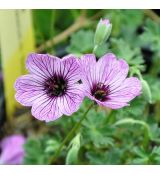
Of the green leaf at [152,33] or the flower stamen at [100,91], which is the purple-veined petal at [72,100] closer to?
the flower stamen at [100,91]

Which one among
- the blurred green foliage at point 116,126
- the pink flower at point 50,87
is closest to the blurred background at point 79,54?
the blurred green foliage at point 116,126

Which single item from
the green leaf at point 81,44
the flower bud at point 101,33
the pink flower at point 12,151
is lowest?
the pink flower at point 12,151

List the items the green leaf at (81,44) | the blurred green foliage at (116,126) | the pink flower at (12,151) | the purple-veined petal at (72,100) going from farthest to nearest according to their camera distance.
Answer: the pink flower at (12,151) < the green leaf at (81,44) < the blurred green foliage at (116,126) < the purple-veined petal at (72,100)
